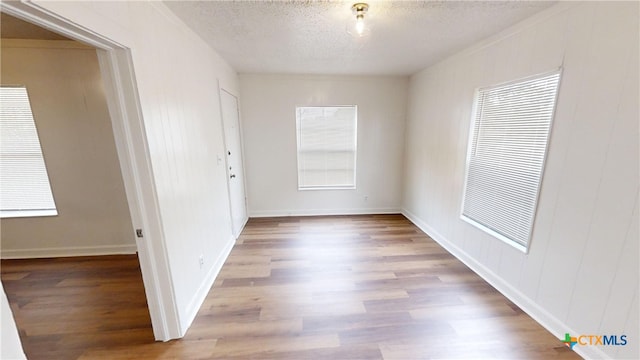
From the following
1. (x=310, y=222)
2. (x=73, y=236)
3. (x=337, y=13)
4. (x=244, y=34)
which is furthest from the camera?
(x=310, y=222)

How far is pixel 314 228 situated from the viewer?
388cm

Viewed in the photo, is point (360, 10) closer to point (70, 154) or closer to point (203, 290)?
point (203, 290)

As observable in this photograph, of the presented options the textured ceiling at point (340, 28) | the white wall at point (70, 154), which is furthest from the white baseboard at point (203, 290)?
the textured ceiling at point (340, 28)

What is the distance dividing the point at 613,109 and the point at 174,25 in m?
3.05

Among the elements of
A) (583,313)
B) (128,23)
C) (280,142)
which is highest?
(128,23)

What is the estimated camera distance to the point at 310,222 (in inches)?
163

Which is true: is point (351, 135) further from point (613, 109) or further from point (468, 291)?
point (613, 109)

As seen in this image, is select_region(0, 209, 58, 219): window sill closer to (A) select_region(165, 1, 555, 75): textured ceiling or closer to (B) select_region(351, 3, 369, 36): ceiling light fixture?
(A) select_region(165, 1, 555, 75): textured ceiling

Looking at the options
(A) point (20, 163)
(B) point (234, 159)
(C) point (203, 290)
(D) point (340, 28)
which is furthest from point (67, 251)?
(D) point (340, 28)

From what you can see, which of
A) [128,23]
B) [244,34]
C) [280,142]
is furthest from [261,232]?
[128,23]

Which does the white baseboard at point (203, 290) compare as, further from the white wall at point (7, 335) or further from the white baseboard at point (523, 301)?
the white baseboard at point (523, 301)

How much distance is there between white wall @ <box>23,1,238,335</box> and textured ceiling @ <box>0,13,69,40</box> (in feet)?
4.62

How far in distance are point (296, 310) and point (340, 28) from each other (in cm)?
249

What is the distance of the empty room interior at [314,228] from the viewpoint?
1.50 m
